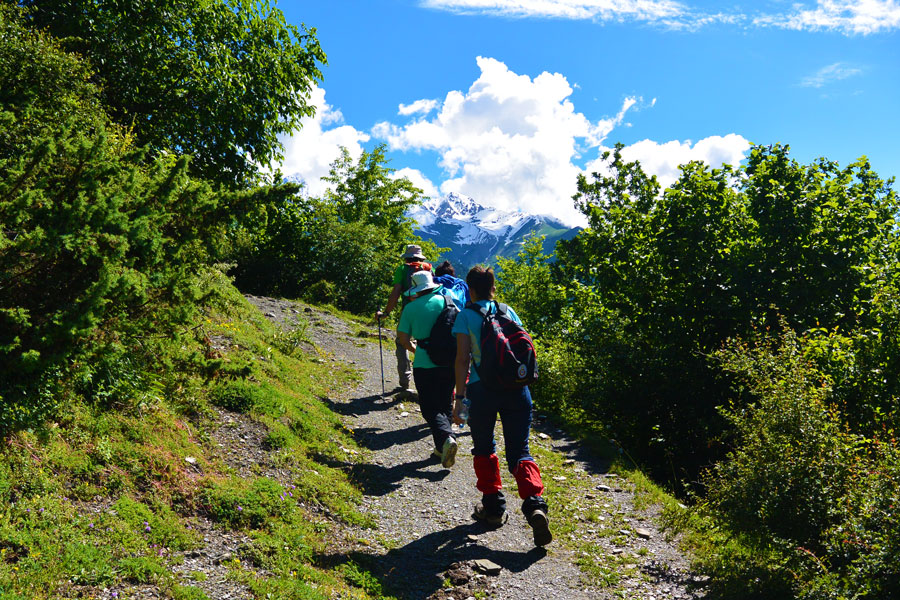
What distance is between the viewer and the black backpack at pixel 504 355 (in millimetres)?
5391

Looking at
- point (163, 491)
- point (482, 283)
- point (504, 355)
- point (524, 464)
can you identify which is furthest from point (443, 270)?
point (163, 491)

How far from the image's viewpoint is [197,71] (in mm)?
13500

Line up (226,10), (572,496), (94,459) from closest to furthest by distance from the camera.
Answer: (94,459)
(572,496)
(226,10)

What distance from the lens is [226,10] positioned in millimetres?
14680

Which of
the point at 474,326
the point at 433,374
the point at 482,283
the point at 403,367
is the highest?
→ the point at 482,283

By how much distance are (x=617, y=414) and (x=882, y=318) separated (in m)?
5.29

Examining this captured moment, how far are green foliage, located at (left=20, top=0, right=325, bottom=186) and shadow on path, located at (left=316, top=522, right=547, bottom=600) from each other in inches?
411

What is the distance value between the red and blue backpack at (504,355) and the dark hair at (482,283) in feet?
0.87

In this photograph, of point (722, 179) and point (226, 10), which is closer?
point (722, 179)

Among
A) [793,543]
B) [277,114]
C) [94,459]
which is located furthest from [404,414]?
[277,114]

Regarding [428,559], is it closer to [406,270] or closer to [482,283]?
[482,283]

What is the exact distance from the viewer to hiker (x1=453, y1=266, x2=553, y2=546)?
5.47 meters

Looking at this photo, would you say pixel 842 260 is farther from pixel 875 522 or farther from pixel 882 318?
pixel 875 522

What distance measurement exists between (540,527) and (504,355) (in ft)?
5.86
